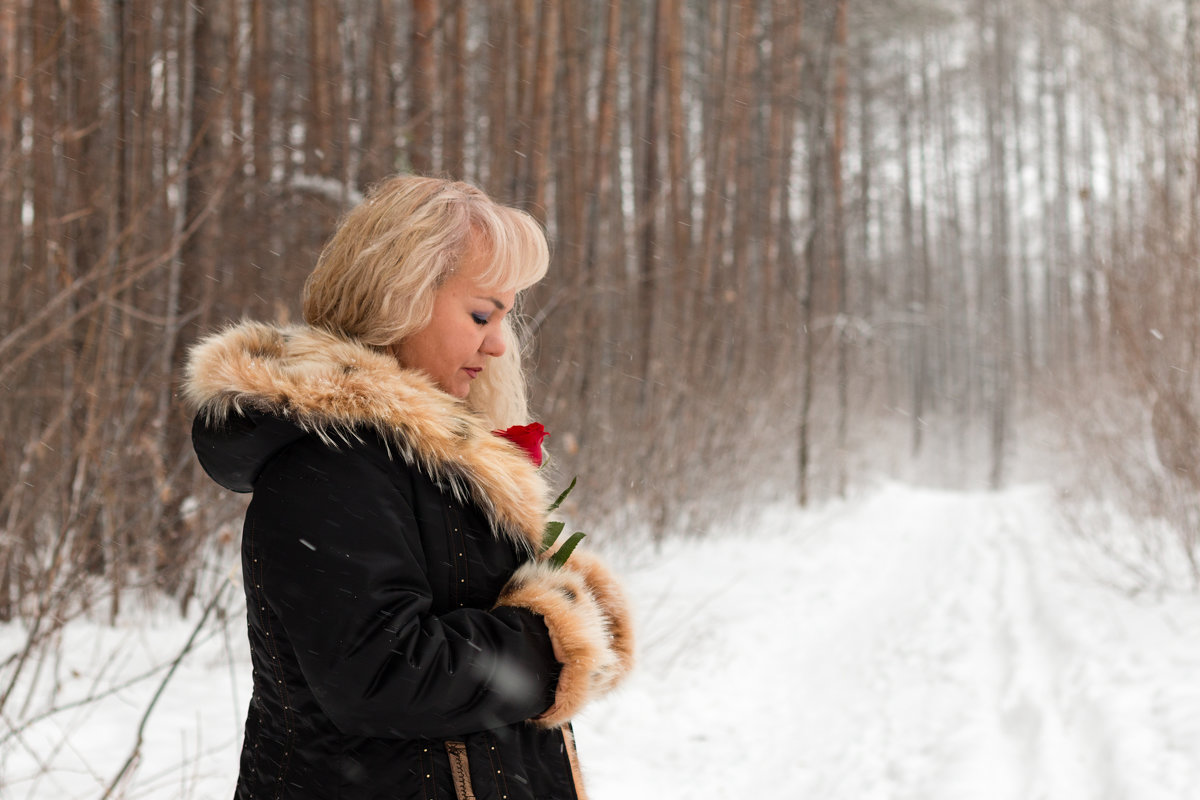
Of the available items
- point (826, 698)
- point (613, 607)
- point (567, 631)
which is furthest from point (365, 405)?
point (826, 698)

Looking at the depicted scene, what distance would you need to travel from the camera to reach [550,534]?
1.38m

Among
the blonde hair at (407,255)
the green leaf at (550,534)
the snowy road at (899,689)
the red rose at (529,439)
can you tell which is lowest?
the snowy road at (899,689)

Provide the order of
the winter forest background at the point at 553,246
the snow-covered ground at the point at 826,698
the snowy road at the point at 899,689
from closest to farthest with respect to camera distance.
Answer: the snow-covered ground at the point at 826,698 → the winter forest background at the point at 553,246 → the snowy road at the point at 899,689

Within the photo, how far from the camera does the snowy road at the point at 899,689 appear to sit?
12.3ft

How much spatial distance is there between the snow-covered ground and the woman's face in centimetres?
141

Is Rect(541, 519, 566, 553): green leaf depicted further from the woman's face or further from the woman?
the woman's face

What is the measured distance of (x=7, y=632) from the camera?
3734 mm

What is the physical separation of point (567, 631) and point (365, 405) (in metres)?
0.41

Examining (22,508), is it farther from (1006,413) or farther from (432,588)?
(1006,413)

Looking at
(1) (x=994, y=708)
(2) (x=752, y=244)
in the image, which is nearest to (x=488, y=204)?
(1) (x=994, y=708)

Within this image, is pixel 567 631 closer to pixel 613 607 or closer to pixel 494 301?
pixel 613 607

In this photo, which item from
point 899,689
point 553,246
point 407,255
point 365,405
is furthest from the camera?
point 553,246

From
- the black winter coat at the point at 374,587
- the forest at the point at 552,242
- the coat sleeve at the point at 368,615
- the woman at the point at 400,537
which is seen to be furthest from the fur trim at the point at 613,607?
the forest at the point at 552,242

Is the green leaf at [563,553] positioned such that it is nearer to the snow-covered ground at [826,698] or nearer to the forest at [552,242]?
the forest at [552,242]
